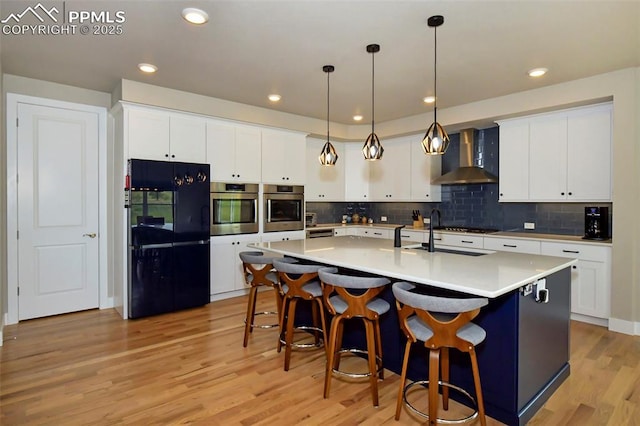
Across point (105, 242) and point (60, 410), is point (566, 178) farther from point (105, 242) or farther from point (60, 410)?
point (105, 242)

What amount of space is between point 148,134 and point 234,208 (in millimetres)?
1352

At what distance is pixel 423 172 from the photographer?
5.61m

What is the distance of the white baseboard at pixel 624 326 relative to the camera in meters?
3.49

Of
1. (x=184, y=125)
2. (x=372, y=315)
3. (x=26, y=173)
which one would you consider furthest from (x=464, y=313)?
(x=26, y=173)

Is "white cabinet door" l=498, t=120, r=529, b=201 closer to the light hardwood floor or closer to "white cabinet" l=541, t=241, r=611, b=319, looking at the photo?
"white cabinet" l=541, t=241, r=611, b=319

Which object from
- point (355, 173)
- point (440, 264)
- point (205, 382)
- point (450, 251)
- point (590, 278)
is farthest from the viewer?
point (355, 173)

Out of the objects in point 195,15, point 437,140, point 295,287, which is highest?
point 195,15

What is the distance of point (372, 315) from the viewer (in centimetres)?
230

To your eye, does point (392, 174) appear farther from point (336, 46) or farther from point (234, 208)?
point (336, 46)

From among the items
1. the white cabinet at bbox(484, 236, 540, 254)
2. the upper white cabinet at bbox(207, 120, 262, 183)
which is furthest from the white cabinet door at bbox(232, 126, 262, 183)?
the white cabinet at bbox(484, 236, 540, 254)

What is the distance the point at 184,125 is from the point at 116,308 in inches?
90.9

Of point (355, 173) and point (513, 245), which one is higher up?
point (355, 173)

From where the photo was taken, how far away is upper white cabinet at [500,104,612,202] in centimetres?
383

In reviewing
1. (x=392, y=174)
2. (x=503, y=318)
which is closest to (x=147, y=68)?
(x=503, y=318)
